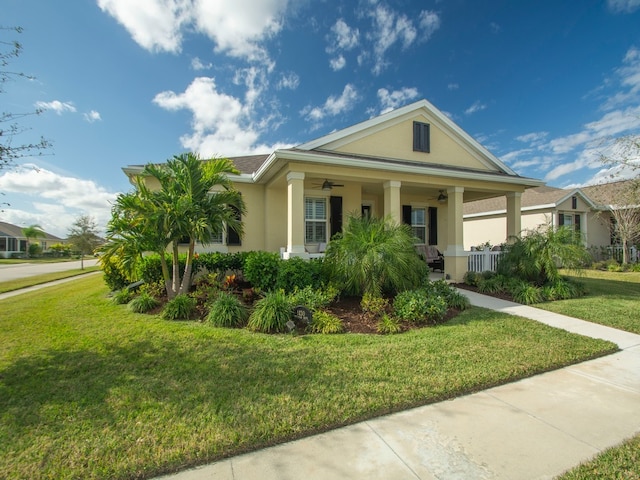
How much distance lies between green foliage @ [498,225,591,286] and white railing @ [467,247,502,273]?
3.78 feet

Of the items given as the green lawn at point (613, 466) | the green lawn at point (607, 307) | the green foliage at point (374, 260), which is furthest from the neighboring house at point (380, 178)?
the green lawn at point (613, 466)

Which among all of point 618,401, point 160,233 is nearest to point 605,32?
point 618,401

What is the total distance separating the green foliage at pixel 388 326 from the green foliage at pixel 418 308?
0.97 feet

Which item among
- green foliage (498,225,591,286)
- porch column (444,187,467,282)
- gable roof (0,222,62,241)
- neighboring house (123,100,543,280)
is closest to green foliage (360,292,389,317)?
neighboring house (123,100,543,280)

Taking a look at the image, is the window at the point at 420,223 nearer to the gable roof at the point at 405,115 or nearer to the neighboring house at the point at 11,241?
the gable roof at the point at 405,115

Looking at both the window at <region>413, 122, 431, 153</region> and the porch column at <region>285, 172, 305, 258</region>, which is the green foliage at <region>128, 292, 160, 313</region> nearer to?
the porch column at <region>285, 172, 305, 258</region>

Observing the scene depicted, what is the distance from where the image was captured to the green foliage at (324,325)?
498cm

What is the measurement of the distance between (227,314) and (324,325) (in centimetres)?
187

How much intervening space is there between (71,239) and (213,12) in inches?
826

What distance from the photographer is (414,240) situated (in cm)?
657

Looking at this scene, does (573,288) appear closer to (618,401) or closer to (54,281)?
(618,401)

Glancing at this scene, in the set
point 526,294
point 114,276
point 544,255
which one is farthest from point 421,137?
point 114,276

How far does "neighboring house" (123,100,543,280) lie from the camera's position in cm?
872

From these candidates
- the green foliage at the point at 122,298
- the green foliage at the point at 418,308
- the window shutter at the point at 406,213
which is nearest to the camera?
the green foliage at the point at 418,308
